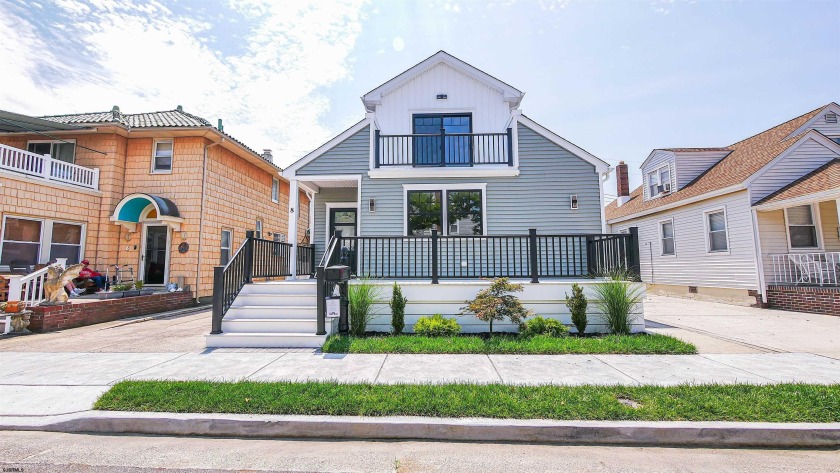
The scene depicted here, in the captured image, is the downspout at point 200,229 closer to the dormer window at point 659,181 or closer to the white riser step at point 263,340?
the white riser step at point 263,340

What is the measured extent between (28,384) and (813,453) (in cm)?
838

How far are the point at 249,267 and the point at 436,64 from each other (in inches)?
308

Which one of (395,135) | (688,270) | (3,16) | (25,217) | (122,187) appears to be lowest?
(688,270)

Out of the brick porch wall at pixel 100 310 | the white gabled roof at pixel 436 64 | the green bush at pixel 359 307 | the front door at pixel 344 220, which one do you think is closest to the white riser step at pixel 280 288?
the green bush at pixel 359 307

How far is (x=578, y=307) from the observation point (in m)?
7.09

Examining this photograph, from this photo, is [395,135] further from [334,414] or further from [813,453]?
[813,453]

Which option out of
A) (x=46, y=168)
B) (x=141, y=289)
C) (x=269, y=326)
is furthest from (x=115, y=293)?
(x=269, y=326)

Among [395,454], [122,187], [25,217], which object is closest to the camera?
[395,454]

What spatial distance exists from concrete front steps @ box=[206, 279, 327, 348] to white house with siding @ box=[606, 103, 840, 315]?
1302cm

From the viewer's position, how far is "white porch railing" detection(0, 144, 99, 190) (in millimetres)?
10133

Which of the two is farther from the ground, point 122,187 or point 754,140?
point 754,140

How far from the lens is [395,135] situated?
10.5 meters

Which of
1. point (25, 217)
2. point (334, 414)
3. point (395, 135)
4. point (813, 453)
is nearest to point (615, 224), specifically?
point (395, 135)

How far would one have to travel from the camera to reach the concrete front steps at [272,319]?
6.37 metres
